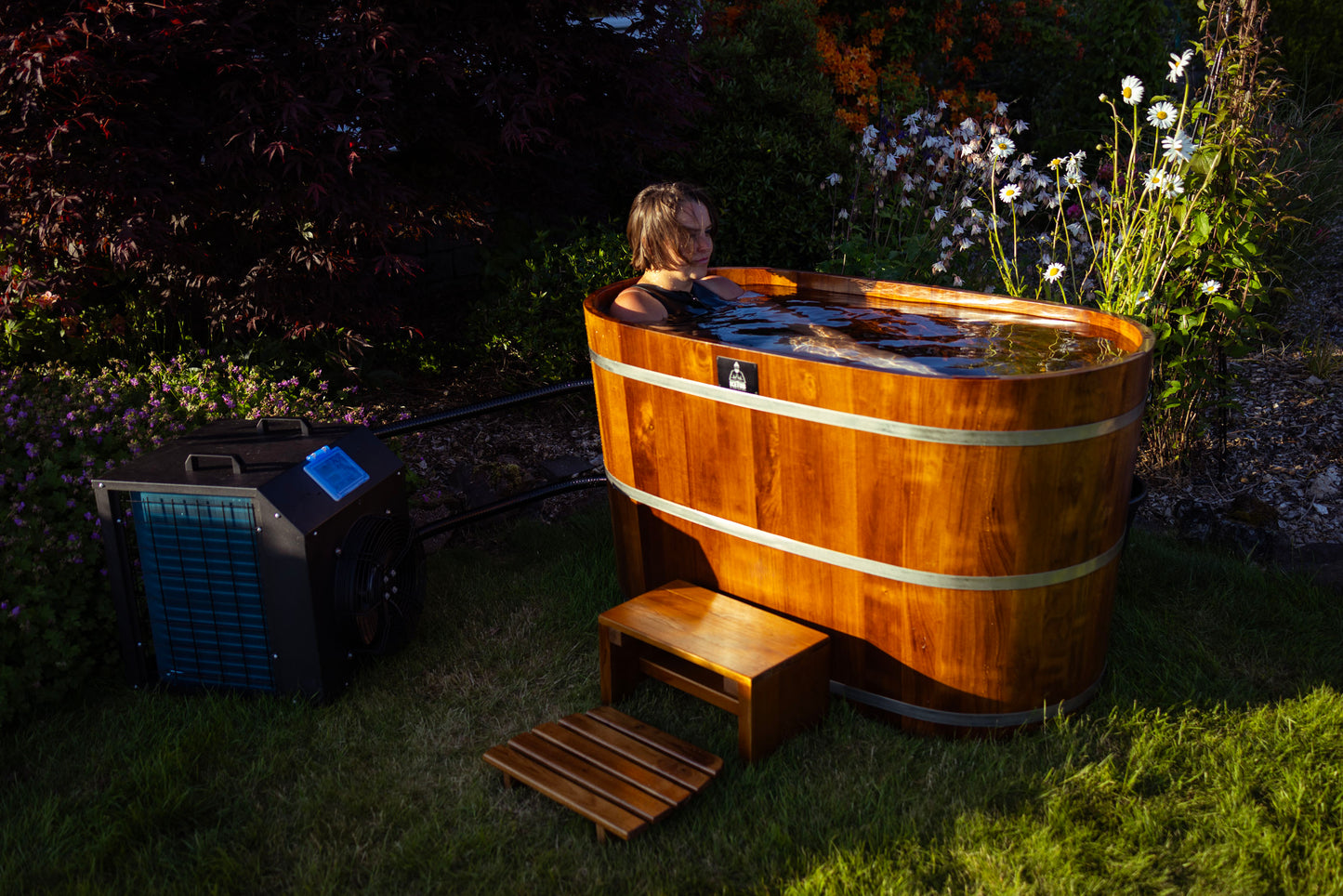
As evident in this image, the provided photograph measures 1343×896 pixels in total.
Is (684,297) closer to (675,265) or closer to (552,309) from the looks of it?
(675,265)

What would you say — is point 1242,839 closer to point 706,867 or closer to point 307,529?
point 706,867

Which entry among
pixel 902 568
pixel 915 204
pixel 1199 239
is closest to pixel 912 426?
pixel 902 568

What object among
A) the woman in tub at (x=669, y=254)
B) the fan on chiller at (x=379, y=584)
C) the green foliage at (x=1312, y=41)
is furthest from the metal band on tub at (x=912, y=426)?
the green foliage at (x=1312, y=41)

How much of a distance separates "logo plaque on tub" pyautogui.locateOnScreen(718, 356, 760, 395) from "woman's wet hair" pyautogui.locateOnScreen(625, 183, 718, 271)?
1032mm

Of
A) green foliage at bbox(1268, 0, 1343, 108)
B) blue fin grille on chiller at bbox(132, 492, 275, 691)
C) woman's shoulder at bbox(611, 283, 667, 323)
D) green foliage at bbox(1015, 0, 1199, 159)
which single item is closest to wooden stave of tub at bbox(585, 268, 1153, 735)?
woman's shoulder at bbox(611, 283, 667, 323)

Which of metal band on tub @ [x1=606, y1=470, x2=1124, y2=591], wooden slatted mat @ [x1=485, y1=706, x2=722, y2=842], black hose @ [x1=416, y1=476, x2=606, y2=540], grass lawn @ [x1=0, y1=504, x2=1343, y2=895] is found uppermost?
metal band on tub @ [x1=606, y1=470, x2=1124, y2=591]

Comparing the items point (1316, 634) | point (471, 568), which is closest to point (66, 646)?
point (471, 568)

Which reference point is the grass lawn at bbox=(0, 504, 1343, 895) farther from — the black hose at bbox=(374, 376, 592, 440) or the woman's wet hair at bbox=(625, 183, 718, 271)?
the woman's wet hair at bbox=(625, 183, 718, 271)

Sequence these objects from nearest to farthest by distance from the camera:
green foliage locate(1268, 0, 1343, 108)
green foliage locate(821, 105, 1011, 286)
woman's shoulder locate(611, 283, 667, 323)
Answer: woman's shoulder locate(611, 283, 667, 323)
green foliage locate(821, 105, 1011, 286)
green foliage locate(1268, 0, 1343, 108)

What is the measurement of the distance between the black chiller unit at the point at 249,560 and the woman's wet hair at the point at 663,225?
4.48 feet

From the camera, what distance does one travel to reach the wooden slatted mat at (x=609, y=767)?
7.95 ft

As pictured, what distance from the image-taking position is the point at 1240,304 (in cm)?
420

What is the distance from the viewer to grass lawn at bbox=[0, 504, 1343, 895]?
7.53 ft

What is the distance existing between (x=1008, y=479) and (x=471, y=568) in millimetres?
2189
